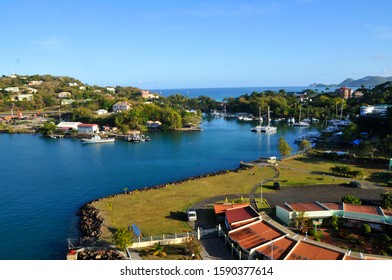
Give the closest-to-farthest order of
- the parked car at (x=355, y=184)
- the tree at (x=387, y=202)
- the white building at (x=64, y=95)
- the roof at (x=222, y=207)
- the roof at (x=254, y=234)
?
the roof at (x=254, y=234) → the tree at (x=387, y=202) → the roof at (x=222, y=207) → the parked car at (x=355, y=184) → the white building at (x=64, y=95)

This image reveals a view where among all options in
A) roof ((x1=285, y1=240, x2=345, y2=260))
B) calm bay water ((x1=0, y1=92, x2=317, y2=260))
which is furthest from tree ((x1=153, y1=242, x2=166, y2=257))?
roof ((x1=285, y1=240, x2=345, y2=260))

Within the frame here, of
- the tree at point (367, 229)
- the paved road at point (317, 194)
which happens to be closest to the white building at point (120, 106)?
the paved road at point (317, 194)

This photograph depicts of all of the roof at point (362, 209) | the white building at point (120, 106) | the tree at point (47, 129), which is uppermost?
the white building at point (120, 106)

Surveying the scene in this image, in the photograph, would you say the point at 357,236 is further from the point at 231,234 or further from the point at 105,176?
the point at 105,176

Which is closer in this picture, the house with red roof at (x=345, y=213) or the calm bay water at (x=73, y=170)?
the house with red roof at (x=345, y=213)

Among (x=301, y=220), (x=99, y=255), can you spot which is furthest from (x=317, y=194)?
(x=99, y=255)

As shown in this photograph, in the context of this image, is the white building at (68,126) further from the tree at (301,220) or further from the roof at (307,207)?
the tree at (301,220)

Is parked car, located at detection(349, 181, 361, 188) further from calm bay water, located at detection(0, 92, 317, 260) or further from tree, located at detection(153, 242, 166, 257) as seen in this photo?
tree, located at detection(153, 242, 166, 257)
